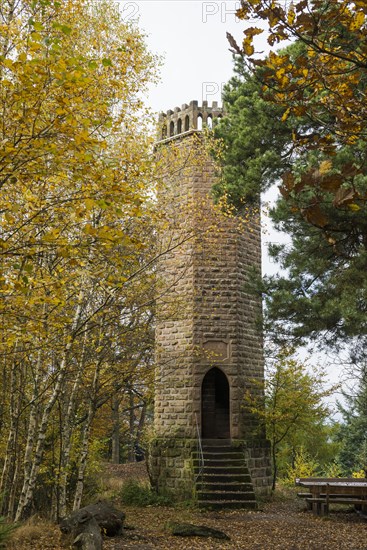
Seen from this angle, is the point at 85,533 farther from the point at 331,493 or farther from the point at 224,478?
the point at 331,493

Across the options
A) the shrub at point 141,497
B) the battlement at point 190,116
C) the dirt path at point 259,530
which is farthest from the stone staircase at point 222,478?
the battlement at point 190,116

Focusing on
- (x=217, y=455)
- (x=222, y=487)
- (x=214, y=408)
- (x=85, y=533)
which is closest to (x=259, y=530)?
(x=222, y=487)

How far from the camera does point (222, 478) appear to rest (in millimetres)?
12203

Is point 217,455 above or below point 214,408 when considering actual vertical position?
below

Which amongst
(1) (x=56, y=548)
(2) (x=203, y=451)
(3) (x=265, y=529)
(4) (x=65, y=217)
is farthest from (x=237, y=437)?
(4) (x=65, y=217)

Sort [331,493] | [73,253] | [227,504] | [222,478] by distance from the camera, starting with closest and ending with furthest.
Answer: [73,253] < [331,493] < [227,504] < [222,478]

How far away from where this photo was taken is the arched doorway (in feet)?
46.9

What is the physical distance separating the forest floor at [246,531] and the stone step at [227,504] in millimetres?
195

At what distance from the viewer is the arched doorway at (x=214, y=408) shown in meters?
14.3

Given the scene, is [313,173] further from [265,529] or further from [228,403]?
[228,403]

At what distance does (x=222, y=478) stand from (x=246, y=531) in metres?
2.97

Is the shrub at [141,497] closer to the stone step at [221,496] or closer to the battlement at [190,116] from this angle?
the stone step at [221,496]

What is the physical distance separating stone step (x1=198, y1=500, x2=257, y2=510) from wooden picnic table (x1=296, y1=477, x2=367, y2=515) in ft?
3.70

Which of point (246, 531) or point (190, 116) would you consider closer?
point (246, 531)
